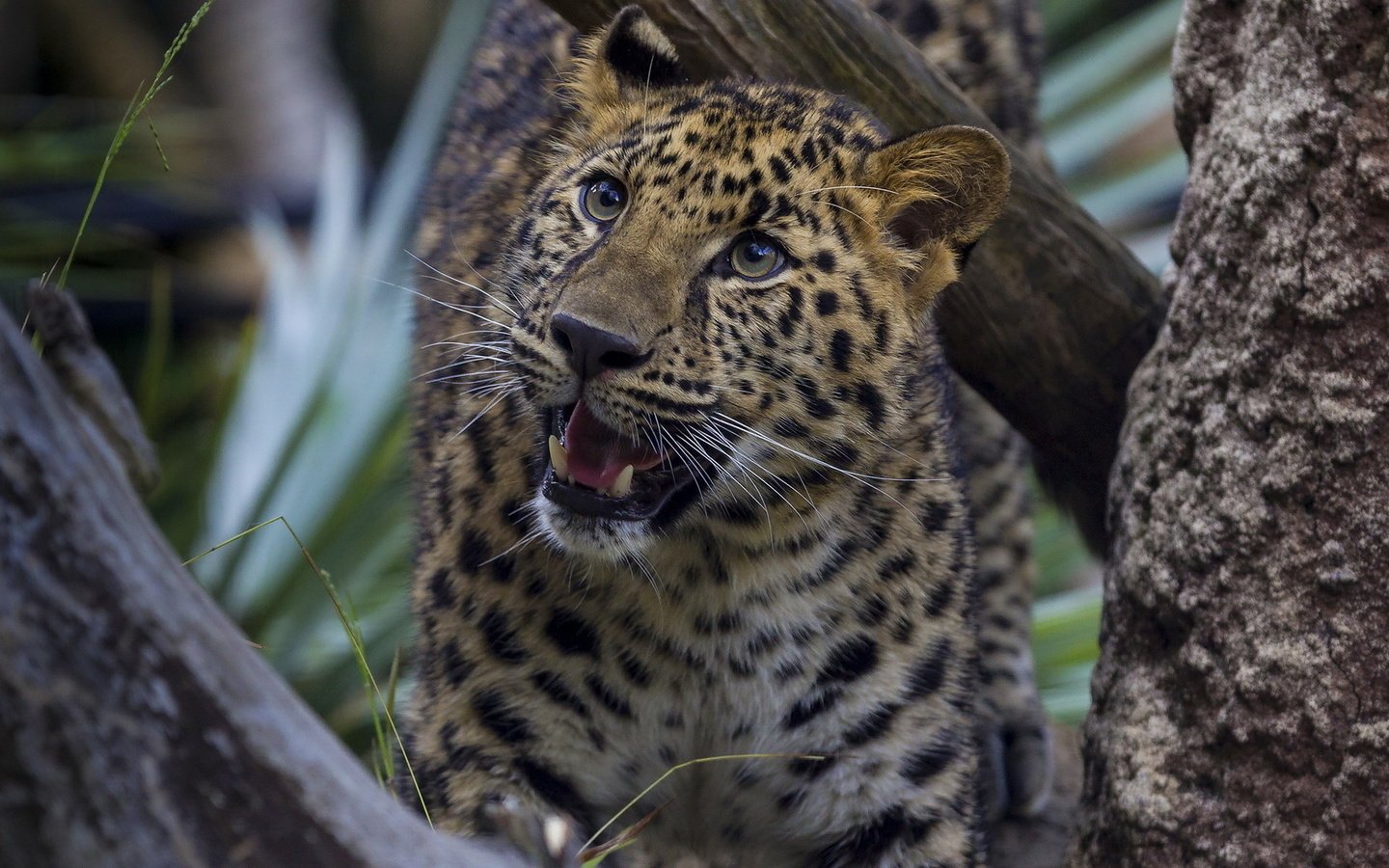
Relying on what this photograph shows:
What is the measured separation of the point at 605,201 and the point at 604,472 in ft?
2.12

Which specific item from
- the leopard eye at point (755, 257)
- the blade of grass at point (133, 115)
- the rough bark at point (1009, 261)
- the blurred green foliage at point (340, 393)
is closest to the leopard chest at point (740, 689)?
the leopard eye at point (755, 257)

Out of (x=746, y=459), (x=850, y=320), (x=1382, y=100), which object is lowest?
(x=746, y=459)

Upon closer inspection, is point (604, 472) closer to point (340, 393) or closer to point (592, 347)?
point (592, 347)

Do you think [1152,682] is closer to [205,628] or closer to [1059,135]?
[205,628]

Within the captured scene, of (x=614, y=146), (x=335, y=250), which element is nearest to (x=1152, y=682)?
(x=614, y=146)

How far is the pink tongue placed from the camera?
3.27 metres

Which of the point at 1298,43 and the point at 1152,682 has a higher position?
the point at 1298,43

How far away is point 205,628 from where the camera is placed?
6.82ft

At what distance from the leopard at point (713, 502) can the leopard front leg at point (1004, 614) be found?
88 cm

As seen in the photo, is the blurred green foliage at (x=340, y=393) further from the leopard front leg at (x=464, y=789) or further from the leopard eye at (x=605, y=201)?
the leopard front leg at (x=464, y=789)

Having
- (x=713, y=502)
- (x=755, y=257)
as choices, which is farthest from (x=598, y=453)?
(x=755, y=257)

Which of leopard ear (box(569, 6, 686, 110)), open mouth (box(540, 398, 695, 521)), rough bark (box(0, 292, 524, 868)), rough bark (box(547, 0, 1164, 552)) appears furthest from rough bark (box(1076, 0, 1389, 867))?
rough bark (box(0, 292, 524, 868))

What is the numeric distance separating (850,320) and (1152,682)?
3.78 feet

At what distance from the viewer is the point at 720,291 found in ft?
10.8
